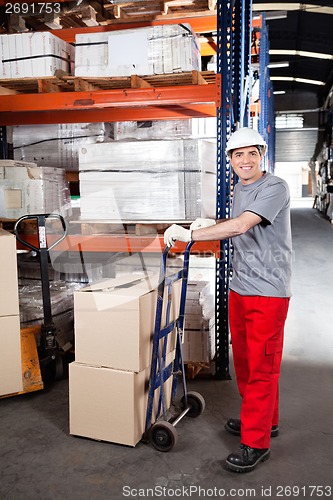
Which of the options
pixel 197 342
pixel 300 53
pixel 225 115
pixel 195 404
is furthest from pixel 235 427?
pixel 300 53

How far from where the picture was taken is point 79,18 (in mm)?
5574

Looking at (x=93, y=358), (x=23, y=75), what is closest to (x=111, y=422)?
(x=93, y=358)

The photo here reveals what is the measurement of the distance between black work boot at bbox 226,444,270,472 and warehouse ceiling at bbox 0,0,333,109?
4.10 m

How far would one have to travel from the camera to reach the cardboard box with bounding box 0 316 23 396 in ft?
13.1

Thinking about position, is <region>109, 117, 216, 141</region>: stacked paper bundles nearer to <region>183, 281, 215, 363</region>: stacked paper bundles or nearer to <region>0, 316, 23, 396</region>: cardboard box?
<region>183, 281, 215, 363</region>: stacked paper bundles

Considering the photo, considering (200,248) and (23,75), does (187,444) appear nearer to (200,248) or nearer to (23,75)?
(200,248)

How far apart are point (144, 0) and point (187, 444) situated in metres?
4.26

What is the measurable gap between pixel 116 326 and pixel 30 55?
2.91m

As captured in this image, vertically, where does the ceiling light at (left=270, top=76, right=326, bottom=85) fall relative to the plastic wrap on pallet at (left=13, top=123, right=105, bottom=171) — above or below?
above

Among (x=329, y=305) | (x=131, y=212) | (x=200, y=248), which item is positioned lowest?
(x=329, y=305)

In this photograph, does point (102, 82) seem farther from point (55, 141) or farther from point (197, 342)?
point (197, 342)

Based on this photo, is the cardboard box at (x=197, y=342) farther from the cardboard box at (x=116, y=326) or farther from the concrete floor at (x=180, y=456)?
the cardboard box at (x=116, y=326)

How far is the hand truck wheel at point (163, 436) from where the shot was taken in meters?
3.17

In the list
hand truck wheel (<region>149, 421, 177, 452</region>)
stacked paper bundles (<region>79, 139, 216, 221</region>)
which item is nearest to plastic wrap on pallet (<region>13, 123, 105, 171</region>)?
stacked paper bundles (<region>79, 139, 216, 221</region>)
